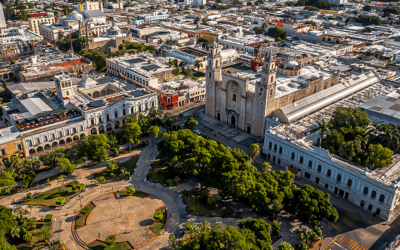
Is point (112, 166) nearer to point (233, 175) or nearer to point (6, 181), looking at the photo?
point (6, 181)

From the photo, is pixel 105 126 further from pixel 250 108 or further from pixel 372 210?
pixel 372 210

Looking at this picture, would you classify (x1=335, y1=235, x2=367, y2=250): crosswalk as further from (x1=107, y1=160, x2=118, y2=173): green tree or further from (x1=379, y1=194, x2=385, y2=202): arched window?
(x1=107, y1=160, x2=118, y2=173): green tree

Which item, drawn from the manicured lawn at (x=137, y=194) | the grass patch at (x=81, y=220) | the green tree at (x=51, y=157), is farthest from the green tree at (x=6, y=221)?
the manicured lawn at (x=137, y=194)

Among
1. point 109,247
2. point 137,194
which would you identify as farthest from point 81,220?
point 137,194

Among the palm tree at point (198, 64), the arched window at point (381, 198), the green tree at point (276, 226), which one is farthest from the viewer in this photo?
the palm tree at point (198, 64)

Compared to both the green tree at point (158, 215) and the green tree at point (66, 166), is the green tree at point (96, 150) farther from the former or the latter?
the green tree at point (158, 215)
